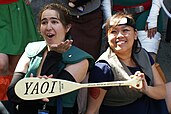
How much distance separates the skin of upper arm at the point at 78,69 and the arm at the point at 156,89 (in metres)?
0.40

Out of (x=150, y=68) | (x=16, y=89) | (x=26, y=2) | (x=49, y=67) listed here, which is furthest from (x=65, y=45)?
(x=26, y=2)

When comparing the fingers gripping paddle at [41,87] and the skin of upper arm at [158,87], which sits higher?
the fingers gripping paddle at [41,87]

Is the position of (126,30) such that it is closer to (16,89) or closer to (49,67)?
(49,67)

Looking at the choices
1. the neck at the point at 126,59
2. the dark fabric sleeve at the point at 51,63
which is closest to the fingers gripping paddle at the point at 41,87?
the dark fabric sleeve at the point at 51,63

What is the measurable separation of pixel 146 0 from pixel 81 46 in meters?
0.61

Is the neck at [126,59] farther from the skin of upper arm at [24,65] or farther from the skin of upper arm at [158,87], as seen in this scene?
the skin of upper arm at [24,65]

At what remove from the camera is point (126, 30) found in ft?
11.2

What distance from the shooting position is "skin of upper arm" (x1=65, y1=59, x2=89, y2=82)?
127 inches

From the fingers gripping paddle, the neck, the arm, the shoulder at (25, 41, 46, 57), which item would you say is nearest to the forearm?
the arm

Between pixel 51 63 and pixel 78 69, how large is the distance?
17 cm

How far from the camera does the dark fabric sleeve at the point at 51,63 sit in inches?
127

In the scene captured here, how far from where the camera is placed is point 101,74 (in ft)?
10.9

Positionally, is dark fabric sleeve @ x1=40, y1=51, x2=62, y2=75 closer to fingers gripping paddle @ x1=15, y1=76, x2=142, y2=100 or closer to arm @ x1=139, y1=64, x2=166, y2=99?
fingers gripping paddle @ x1=15, y1=76, x2=142, y2=100

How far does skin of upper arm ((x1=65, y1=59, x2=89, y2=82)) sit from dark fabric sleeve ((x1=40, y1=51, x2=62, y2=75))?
0.24 ft
